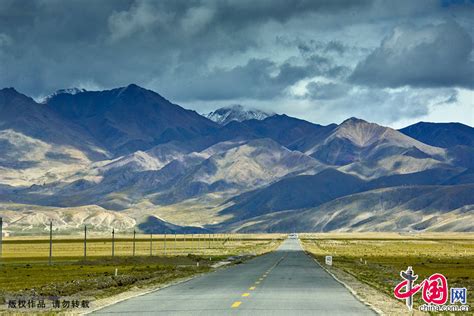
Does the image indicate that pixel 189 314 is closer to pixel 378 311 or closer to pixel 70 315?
pixel 70 315

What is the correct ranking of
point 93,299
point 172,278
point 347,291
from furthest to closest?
point 172,278 < point 347,291 < point 93,299

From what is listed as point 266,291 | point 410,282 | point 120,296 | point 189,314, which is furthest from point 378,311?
point 120,296

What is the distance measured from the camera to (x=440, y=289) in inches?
967

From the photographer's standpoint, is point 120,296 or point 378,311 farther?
point 120,296

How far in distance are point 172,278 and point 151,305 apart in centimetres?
2141

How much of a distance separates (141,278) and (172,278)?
2.11 metres

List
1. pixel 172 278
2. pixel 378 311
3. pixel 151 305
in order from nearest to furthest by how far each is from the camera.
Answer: pixel 378 311
pixel 151 305
pixel 172 278

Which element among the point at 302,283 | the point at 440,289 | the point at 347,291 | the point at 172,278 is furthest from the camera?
the point at 172,278

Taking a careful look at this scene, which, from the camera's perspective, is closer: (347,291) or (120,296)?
(120,296)

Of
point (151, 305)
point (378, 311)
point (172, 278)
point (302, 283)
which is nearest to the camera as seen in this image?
point (378, 311)

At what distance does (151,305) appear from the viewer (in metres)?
28.8

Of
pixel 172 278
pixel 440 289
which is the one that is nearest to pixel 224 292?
pixel 440 289

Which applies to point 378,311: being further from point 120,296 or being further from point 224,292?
point 120,296

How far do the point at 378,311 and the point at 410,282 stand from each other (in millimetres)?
1727
